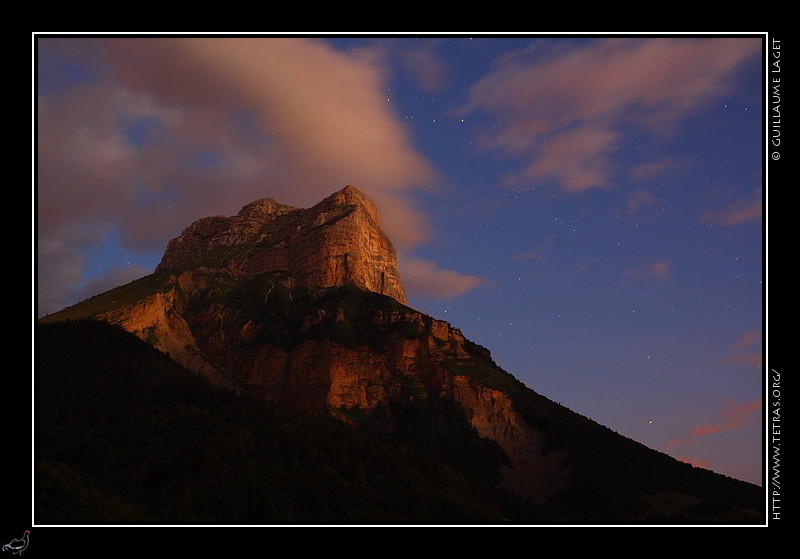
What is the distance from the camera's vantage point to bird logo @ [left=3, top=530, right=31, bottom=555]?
132ft

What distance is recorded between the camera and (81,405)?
140m

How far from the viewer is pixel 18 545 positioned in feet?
133

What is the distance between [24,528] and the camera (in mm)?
41031

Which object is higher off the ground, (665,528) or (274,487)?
(665,528)

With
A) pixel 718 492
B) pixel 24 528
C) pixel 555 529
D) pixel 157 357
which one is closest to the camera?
pixel 24 528

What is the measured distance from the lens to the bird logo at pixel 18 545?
40188 millimetres

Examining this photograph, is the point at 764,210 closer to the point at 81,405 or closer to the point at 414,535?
the point at 414,535

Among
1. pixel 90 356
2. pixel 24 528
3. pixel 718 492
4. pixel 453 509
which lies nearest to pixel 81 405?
pixel 90 356

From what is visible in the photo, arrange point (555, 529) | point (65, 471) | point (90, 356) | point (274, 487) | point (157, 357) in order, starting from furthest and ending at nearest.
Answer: point (157, 357), point (90, 356), point (274, 487), point (65, 471), point (555, 529)

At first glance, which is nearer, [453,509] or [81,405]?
[453,509]

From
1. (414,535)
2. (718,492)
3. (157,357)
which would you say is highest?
(157,357)

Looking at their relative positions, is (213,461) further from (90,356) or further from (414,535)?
(414,535)

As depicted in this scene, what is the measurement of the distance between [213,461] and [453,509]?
37.7 meters

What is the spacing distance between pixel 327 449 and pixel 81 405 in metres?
43.0
